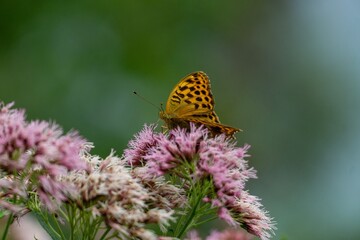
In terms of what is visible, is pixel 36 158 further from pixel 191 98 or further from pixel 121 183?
pixel 191 98

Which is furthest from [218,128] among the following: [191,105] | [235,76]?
[235,76]

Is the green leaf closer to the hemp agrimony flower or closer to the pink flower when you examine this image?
the hemp agrimony flower

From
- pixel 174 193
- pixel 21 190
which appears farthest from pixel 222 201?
pixel 21 190

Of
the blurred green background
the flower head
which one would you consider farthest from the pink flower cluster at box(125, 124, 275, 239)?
the blurred green background

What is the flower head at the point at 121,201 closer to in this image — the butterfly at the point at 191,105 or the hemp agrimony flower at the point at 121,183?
the hemp agrimony flower at the point at 121,183

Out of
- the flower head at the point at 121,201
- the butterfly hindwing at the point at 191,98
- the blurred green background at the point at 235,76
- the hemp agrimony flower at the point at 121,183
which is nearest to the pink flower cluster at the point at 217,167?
the hemp agrimony flower at the point at 121,183

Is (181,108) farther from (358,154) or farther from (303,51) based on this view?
(303,51)
